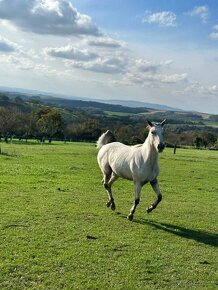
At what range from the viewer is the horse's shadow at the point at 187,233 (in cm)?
946

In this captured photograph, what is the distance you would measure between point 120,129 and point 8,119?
83.5 ft

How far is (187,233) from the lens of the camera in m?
10.0

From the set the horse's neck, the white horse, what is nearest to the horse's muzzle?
the white horse

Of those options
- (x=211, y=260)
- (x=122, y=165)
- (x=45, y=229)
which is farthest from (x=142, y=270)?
(x=122, y=165)

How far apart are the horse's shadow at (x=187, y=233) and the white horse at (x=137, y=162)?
63 centimetres

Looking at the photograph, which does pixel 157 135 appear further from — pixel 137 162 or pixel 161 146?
pixel 137 162

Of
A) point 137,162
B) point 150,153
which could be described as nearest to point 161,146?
point 150,153

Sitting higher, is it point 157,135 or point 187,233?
point 157,135

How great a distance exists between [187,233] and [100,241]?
2.73m

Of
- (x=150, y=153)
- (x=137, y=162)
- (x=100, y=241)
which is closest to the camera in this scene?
(x=100, y=241)

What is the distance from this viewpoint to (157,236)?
9.54 meters

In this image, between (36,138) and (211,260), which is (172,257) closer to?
(211,260)

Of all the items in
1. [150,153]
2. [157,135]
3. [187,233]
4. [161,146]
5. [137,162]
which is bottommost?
[187,233]

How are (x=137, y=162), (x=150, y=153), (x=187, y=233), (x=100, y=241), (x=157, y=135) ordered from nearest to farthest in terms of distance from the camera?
(x=100, y=241)
(x=187, y=233)
(x=157, y=135)
(x=150, y=153)
(x=137, y=162)
